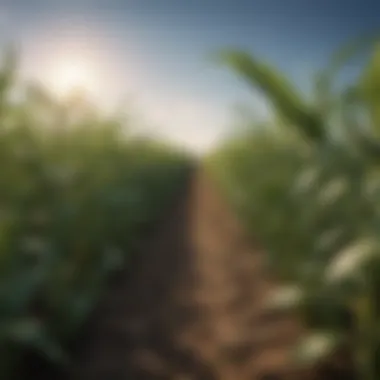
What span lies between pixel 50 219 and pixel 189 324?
1.66ft

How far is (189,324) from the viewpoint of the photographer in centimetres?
170

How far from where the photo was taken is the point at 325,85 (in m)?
1.20

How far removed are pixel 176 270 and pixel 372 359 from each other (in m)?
1.17

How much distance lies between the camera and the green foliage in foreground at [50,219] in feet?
3.76

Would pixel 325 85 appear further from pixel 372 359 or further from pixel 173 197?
pixel 173 197

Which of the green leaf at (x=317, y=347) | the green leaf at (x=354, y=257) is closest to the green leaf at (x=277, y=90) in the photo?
the green leaf at (x=354, y=257)

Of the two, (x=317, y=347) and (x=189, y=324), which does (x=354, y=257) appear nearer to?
(x=317, y=347)

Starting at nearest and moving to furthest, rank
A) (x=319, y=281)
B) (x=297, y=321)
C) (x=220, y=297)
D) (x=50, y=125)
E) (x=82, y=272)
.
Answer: (x=319, y=281) → (x=50, y=125) → (x=297, y=321) → (x=82, y=272) → (x=220, y=297)

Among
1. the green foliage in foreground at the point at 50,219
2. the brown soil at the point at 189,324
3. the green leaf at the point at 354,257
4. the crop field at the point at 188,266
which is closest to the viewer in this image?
the green leaf at the point at 354,257

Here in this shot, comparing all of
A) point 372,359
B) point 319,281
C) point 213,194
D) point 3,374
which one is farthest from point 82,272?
point 213,194

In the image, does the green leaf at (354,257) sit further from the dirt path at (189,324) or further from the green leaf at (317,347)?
the dirt path at (189,324)

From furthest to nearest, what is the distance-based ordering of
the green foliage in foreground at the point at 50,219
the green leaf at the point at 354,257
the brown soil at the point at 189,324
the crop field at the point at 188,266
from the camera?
the brown soil at the point at 189,324, the green foliage in foreground at the point at 50,219, the crop field at the point at 188,266, the green leaf at the point at 354,257

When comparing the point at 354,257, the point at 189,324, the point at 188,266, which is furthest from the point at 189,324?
the point at 354,257

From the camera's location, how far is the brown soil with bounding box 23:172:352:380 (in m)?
1.41
